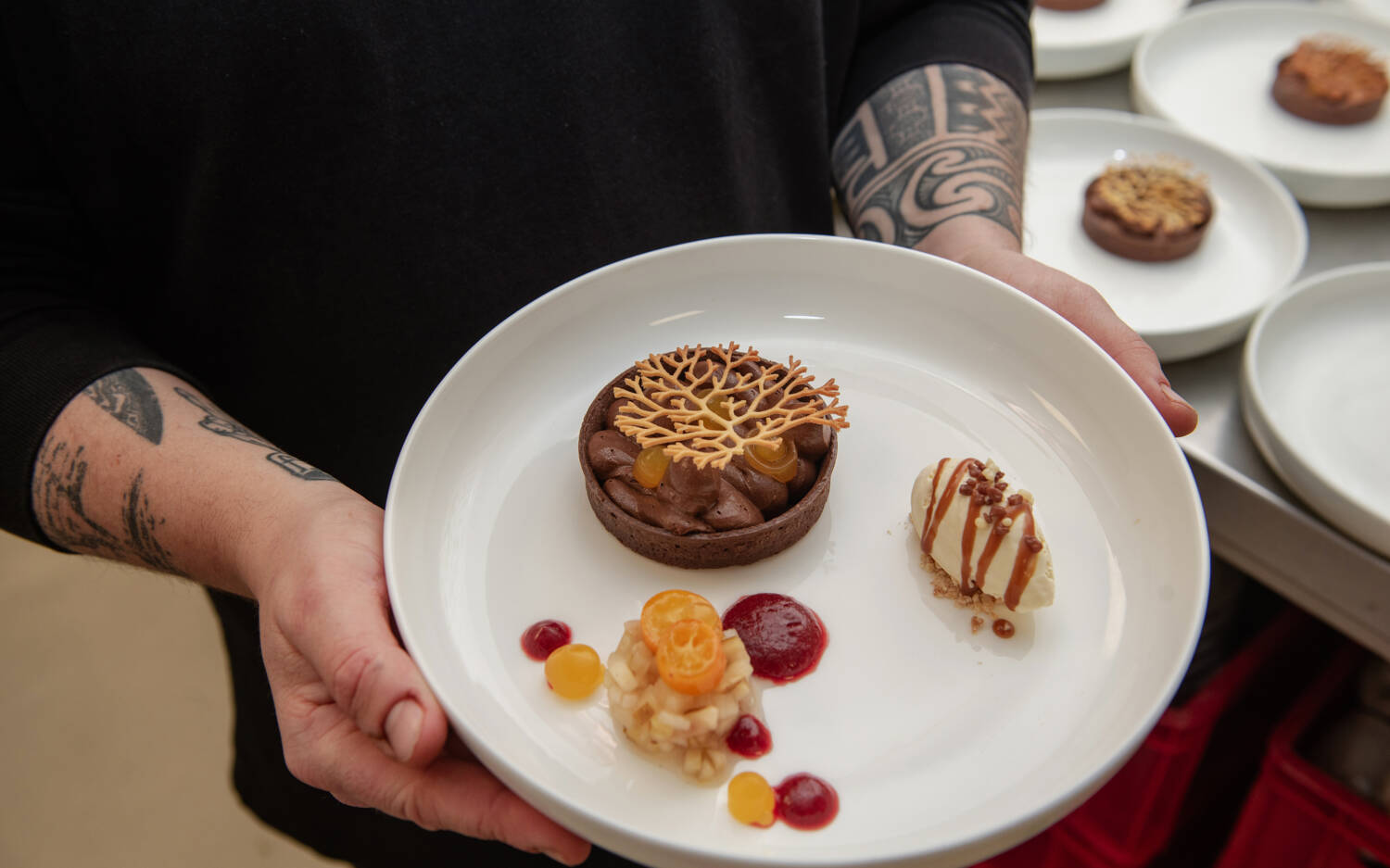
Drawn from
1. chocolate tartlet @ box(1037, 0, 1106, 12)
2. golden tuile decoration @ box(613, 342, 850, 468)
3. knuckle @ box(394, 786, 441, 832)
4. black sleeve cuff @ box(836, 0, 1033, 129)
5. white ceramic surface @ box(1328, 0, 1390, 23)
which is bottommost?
white ceramic surface @ box(1328, 0, 1390, 23)

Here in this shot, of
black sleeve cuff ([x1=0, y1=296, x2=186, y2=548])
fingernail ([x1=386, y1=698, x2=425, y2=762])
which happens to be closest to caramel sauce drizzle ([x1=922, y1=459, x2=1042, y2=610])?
fingernail ([x1=386, y1=698, x2=425, y2=762])

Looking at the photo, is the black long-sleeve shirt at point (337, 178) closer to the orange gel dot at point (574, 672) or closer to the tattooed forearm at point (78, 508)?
the tattooed forearm at point (78, 508)

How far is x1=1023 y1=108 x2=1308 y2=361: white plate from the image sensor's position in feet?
8.00

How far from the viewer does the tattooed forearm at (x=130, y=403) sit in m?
1.59

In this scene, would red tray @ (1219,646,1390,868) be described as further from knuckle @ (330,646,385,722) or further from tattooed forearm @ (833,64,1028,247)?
knuckle @ (330,646,385,722)

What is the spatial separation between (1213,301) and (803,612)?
176 cm

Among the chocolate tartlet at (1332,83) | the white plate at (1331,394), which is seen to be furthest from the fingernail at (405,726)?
the chocolate tartlet at (1332,83)

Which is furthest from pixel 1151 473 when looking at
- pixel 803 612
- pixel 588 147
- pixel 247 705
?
pixel 247 705

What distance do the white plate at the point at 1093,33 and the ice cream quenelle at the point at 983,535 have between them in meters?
2.12

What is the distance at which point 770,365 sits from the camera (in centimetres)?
173

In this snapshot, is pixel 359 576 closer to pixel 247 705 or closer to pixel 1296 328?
pixel 247 705

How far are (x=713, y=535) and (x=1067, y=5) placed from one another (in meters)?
2.89

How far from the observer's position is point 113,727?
3.93 meters

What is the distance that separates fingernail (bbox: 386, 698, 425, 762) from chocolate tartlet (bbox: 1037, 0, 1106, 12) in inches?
133
